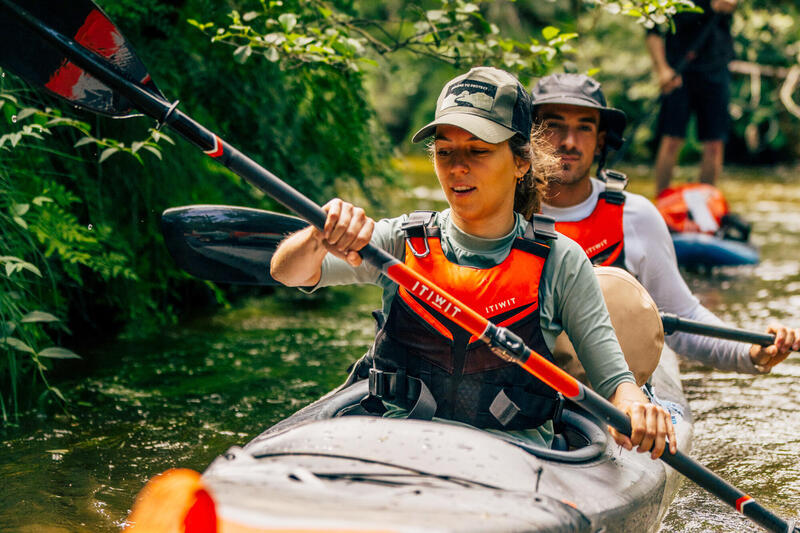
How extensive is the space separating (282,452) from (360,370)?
2.50ft

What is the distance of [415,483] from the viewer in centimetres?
161

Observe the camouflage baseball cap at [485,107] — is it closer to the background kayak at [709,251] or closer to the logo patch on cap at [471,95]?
the logo patch on cap at [471,95]

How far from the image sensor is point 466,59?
3.82m

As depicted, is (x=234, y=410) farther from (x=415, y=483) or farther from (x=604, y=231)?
(x=415, y=483)

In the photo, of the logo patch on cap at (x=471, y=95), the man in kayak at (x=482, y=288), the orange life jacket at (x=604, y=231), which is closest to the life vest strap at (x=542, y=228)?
the man in kayak at (x=482, y=288)

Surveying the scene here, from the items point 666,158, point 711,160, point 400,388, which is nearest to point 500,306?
point 400,388

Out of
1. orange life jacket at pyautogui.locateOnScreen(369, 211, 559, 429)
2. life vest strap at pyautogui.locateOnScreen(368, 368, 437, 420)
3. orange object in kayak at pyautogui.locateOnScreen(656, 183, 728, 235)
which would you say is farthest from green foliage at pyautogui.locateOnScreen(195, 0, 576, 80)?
orange object in kayak at pyautogui.locateOnScreen(656, 183, 728, 235)

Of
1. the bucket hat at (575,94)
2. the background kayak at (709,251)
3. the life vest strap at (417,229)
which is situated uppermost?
the background kayak at (709,251)

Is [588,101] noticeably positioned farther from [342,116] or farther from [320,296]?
[320,296]

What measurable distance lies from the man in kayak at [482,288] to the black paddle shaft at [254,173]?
0.08 m

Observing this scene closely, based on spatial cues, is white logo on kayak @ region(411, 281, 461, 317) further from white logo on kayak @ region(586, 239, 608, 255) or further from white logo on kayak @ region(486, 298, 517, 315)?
white logo on kayak @ region(586, 239, 608, 255)

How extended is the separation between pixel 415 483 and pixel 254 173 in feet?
2.54

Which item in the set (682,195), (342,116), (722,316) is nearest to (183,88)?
(342,116)

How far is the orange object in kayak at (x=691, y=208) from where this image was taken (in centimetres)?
634
